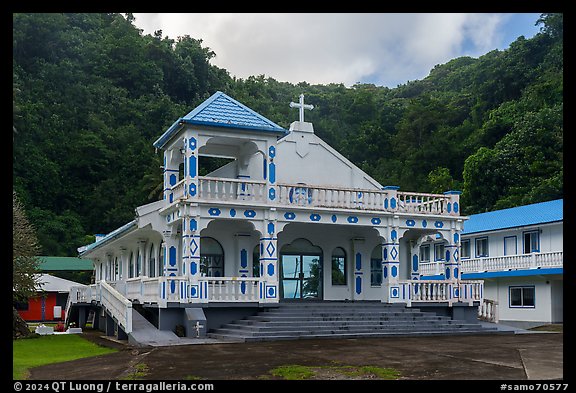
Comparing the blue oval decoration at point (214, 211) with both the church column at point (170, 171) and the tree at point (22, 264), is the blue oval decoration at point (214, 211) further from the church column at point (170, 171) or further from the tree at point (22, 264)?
the tree at point (22, 264)

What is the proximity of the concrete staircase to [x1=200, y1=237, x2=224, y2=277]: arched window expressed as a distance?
2.88 metres

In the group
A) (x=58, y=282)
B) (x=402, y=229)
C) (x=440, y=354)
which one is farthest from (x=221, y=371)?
(x=58, y=282)

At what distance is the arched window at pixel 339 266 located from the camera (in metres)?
26.0

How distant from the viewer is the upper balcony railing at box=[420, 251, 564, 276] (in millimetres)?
30797

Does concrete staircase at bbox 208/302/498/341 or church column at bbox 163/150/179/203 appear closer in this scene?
concrete staircase at bbox 208/302/498/341

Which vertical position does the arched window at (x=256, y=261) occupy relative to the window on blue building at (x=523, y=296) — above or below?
above

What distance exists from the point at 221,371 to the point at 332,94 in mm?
70068

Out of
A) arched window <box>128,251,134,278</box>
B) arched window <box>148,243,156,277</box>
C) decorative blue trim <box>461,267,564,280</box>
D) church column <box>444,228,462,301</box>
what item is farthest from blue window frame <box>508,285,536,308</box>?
arched window <box>128,251,134,278</box>

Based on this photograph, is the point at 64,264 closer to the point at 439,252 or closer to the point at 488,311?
the point at 439,252

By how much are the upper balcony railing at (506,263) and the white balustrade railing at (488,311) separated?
4.37 meters

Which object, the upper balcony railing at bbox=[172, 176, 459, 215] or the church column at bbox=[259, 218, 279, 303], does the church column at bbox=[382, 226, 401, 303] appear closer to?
the upper balcony railing at bbox=[172, 176, 459, 215]

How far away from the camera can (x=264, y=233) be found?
2184cm

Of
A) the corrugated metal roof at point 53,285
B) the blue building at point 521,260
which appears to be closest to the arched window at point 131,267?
the corrugated metal roof at point 53,285

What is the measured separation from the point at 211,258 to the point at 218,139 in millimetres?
4187
